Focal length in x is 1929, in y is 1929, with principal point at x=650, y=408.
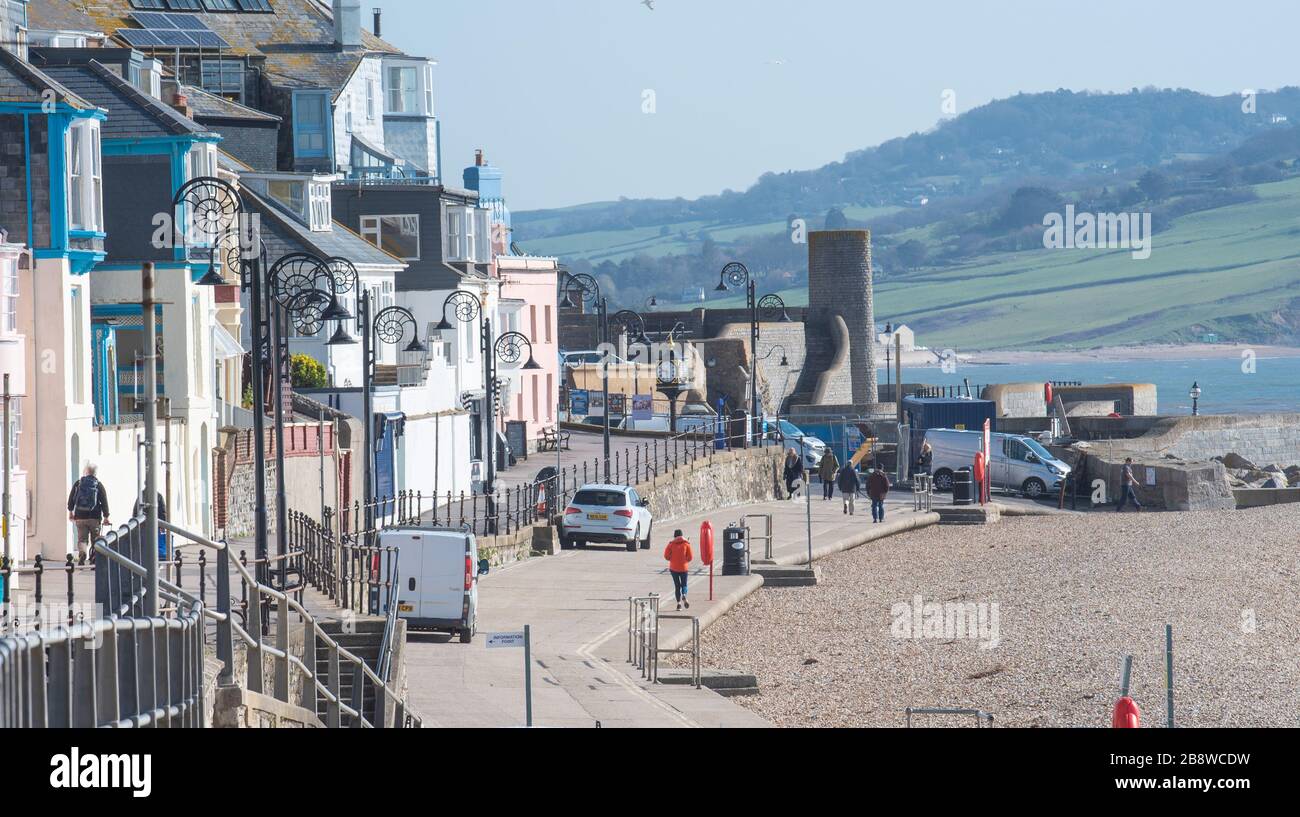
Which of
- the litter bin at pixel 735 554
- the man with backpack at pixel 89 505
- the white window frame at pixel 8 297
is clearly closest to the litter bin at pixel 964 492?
the litter bin at pixel 735 554

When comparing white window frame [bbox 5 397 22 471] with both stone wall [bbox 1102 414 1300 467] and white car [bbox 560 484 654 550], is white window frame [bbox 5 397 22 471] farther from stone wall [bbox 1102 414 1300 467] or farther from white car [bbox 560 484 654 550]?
stone wall [bbox 1102 414 1300 467]

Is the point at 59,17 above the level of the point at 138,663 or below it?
above

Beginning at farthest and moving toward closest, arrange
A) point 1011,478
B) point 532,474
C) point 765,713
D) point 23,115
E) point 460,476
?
point 1011,478 → point 532,474 → point 460,476 → point 23,115 → point 765,713

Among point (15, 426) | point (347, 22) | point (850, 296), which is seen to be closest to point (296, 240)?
point (347, 22)

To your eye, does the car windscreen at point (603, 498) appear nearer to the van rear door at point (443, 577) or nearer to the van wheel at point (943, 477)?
the van rear door at point (443, 577)

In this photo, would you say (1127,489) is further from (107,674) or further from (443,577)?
Result: (107,674)

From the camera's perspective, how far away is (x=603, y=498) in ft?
124

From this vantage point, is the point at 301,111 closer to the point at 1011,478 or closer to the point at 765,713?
the point at 1011,478

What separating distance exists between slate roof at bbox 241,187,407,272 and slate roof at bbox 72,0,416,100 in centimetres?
604

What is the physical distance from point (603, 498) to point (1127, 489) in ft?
77.9

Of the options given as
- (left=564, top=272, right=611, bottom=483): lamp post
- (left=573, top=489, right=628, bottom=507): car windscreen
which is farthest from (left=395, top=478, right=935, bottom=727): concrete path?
(left=564, top=272, right=611, bottom=483): lamp post
